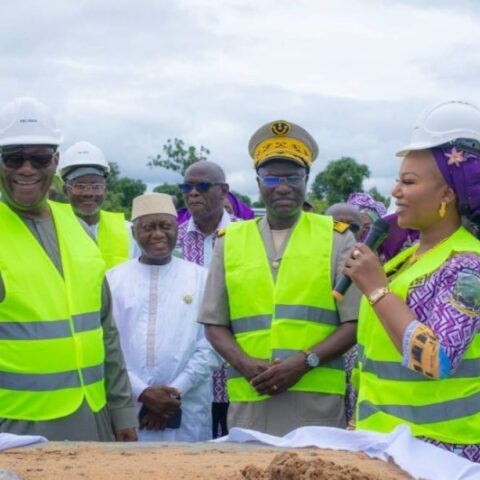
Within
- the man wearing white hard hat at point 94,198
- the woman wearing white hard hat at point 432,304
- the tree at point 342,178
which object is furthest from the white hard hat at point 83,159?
the tree at point 342,178

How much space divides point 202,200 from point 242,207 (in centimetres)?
193

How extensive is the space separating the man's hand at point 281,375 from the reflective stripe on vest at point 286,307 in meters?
0.07

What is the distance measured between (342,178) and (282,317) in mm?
19236

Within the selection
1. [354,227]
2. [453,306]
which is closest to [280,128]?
[453,306]

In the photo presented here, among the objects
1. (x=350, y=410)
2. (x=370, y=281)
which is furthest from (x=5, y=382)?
(x=350, y=410)

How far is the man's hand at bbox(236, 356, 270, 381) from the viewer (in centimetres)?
460

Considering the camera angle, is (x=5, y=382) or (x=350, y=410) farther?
(x=350, y=410)

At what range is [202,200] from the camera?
21.5 feet

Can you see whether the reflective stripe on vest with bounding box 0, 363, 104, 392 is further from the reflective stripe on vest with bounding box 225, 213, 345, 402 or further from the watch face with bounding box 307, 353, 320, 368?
the watch face with bounding box 307, 353, 320, 368

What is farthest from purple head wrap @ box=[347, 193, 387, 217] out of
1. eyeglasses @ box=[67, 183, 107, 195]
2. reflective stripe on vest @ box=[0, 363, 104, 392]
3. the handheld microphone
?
reflective stripe on vest @ box=[0, 363, 104, 392]

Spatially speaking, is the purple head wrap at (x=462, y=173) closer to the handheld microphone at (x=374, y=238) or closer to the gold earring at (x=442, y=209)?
the gold earring at (x=442, y=209)

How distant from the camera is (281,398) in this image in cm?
464

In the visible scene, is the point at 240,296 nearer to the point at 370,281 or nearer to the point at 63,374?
the point at 63,374

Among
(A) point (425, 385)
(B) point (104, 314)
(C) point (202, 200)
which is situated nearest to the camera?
(A) point (425, 385)
